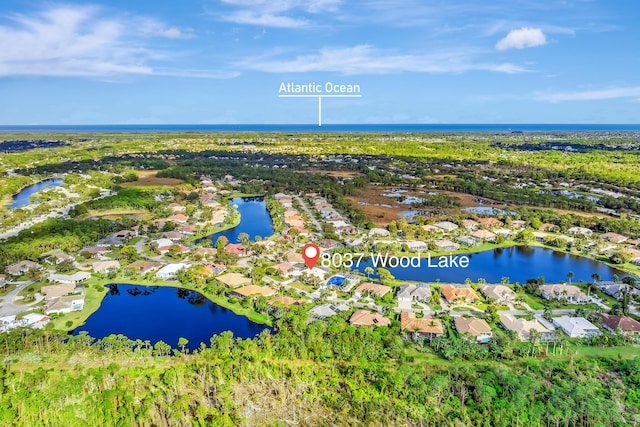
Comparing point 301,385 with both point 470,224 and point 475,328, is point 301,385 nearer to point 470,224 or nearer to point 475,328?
point 475,328

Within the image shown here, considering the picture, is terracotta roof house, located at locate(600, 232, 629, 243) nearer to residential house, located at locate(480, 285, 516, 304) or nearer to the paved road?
residential house, located at locate(480, 285, 516, 304)

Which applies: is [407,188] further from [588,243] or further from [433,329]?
[433,329]

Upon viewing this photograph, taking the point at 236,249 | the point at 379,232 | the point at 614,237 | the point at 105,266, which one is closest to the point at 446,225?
the point at 379,232

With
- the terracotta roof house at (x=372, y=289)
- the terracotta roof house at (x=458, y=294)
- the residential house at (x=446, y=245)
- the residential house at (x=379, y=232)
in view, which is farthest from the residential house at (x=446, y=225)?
the terracotta roof house at (x=372, y=289)

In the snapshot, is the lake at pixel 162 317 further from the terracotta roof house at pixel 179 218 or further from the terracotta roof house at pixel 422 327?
the terracotta roof house at pixel 179 218

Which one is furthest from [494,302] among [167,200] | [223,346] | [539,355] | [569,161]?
[569,161]
